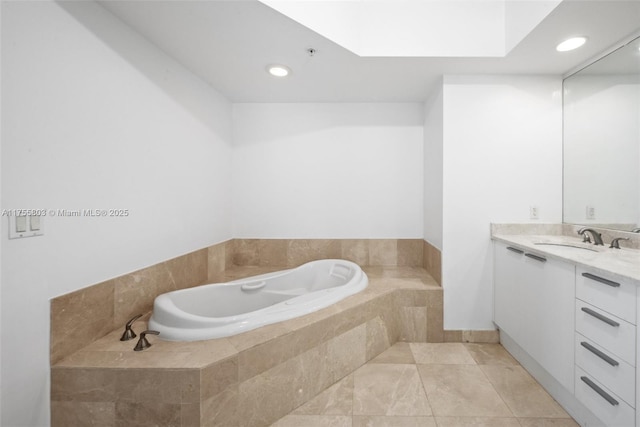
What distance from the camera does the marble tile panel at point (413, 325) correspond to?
2.09 m

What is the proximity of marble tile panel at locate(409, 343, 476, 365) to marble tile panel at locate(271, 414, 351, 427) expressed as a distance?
2.56 ft

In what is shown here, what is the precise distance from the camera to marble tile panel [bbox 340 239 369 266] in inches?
105

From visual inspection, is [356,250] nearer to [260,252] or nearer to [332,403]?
[260,252]

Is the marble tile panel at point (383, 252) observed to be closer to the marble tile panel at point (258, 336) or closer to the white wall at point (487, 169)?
the white wall at point (487, 169)

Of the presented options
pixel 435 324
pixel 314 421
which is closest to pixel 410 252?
pixel 435 324

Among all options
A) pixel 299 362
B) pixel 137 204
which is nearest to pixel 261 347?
pixel 299 362

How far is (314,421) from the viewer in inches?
52.3

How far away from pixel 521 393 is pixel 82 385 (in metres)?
2.29

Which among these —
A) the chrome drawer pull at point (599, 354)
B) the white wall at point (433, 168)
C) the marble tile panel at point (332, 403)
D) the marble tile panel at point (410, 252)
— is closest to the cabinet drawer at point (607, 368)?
the chrome drawer pull at point (599, 354)

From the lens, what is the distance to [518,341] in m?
1.73

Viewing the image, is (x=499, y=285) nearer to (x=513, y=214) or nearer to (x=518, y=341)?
(x=518, y=341)

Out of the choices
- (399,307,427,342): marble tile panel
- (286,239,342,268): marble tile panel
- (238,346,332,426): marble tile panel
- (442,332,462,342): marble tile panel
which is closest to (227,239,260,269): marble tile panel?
(286,239,342,268): marble tile panel

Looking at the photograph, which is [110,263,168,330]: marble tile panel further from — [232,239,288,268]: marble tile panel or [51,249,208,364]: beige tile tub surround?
[232,239,288,268]: marble tile panel

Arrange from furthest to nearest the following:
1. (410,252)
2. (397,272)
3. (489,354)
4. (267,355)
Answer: (410,252) < (397,272) < (489,354) < (267,355)
